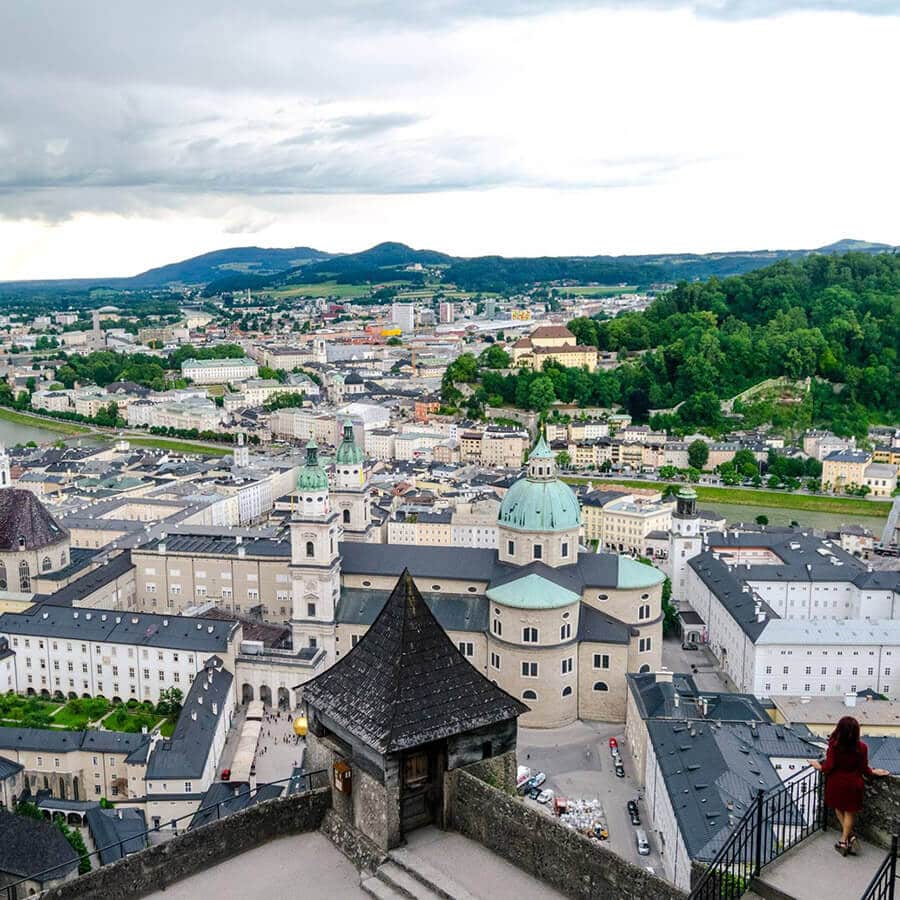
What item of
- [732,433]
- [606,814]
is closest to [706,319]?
[732,433]

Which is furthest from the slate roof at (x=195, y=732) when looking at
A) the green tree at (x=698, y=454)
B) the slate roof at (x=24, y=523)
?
the green tree at (x=698, y=454)

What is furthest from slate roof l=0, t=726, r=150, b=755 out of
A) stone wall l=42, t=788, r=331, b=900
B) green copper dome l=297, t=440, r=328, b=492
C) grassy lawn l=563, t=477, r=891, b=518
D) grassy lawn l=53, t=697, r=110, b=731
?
grassy lawn l=563, t=477, r=891, b=518

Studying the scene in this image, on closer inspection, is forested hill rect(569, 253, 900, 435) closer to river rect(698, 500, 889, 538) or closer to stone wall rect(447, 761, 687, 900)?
Answer: river rect(698, 500, 889, 538)

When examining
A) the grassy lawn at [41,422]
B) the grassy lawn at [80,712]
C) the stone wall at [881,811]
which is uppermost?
the stone wall at [881,811]

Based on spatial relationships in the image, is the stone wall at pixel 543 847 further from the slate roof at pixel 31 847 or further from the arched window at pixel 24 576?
the arched window at pixel 24 576

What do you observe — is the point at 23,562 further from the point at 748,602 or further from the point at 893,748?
the point at 893,748

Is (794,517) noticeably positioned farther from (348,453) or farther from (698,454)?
(348,453)
